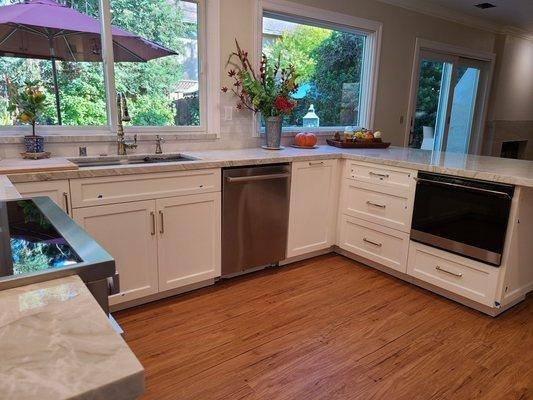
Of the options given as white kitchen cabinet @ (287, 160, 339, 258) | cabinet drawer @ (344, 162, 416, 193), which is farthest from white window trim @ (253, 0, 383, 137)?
cabinet drawer @ (344, 162, 416, 193)

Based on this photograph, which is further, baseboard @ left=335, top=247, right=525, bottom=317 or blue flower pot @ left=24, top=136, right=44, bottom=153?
baseboard @ left=335, top=247, right=525, bottom=317

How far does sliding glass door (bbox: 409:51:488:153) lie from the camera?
485 cm

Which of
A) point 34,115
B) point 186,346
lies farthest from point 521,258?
point 34,115

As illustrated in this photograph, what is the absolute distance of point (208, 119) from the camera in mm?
3162

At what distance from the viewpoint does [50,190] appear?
2016 millimetres

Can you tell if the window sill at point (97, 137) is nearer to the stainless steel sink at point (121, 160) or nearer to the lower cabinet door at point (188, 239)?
the stainless steel sink at point (121, 160)

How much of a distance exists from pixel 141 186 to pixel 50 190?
18.8 inches

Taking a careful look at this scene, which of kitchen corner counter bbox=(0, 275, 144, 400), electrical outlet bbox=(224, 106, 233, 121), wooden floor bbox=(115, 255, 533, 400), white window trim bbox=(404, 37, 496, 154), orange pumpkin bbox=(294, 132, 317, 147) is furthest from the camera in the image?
white window trim bbox=(404, 37, 496, 154)

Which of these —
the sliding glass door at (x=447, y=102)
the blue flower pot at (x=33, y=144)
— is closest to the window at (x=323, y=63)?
the sliding glass door at (x=447, y=102)

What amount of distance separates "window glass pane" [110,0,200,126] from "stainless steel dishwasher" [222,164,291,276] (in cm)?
80

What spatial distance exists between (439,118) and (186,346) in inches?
178

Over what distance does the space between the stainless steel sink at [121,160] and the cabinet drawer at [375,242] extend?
4.78ft

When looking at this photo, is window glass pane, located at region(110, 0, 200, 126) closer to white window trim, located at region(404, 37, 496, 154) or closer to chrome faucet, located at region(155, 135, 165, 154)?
chrome faucet, located at region(155, 135, 165, 154)

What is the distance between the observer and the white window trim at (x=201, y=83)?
2.62 m
